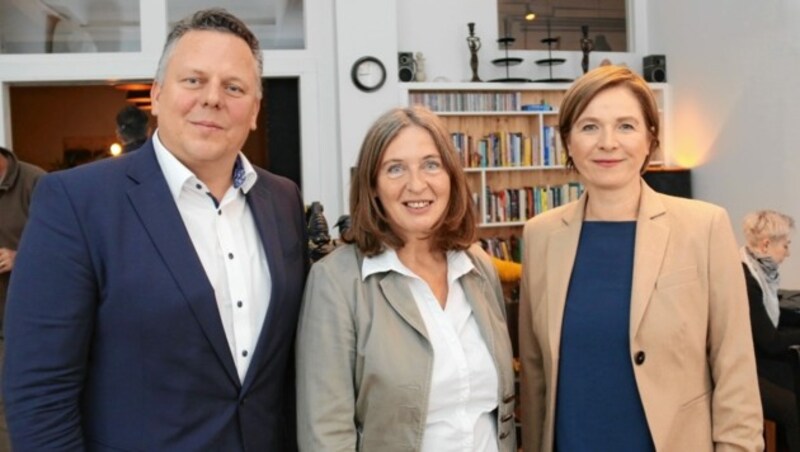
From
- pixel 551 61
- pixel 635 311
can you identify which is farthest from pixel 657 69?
pixel 635 311

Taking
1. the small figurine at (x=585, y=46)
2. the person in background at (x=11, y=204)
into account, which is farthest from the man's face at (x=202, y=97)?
the small figurine at (x=585, y=46)

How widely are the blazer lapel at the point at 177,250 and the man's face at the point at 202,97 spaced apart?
0.35 feet

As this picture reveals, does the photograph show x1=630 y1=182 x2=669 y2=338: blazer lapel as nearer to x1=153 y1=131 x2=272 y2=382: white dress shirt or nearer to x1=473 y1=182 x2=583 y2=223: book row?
x1=153 y1=131 x2=272 y2=382: white dress shirt

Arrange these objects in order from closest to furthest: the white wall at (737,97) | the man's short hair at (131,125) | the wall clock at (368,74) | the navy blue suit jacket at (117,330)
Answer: the navy blue suit jacket at (117,330), the man's short hair at (131,125), the white wall at (737,97), the wall clock at (368,74)

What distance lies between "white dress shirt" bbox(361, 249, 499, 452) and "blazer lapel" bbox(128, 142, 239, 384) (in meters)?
0.38

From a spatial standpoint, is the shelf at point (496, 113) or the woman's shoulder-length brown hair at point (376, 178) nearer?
the woman's shoulder-length brown hair at point (376, 178)

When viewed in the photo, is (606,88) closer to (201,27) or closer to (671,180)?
(201,27)

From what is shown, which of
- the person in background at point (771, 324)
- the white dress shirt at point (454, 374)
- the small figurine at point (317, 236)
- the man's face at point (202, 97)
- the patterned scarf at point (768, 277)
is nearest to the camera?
the man's face at point (202, 97)

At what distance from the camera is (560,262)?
6.25 feet

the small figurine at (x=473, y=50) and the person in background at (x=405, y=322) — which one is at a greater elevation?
the small figurine at (x=473, y=50)

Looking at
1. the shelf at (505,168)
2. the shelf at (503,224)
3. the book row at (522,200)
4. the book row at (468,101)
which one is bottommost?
the shelf at (503,224)

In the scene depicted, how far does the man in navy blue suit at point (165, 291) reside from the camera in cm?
142

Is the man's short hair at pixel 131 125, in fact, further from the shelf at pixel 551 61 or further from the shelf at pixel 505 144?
the shelf at pixel 551 61

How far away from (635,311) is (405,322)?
566mm
